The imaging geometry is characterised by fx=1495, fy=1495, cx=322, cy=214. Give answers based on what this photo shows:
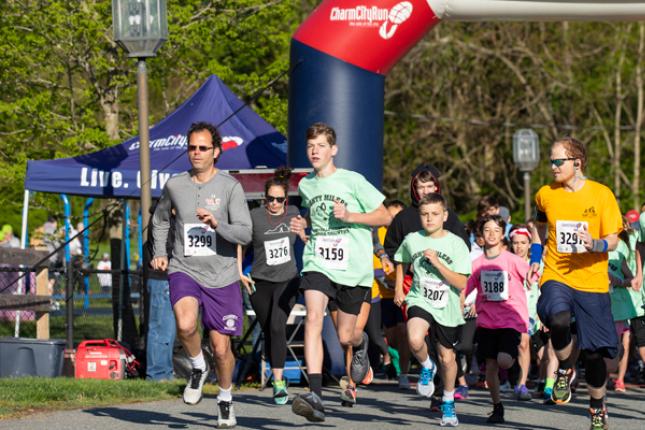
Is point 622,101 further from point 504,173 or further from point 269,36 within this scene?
point 269,36

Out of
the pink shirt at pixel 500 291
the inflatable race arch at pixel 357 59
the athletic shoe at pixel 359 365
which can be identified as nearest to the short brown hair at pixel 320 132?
the athletic shoe at pixel 359 365

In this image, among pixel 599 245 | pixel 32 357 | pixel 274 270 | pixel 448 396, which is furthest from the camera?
pixel 32 357

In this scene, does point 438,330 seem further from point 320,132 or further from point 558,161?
point 320,132

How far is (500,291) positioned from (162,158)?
5417mm

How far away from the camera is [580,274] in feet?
32.7

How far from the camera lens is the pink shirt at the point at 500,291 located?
11.8 m

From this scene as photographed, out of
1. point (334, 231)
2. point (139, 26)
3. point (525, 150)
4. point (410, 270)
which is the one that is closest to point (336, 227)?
point (334, 231)

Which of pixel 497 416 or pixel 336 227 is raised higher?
pixel 336 227

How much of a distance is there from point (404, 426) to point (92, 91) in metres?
13.3

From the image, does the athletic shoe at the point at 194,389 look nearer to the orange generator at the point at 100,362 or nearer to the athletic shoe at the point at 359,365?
the athletic shoe at the point at 359,365

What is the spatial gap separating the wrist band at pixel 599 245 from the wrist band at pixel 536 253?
56cm

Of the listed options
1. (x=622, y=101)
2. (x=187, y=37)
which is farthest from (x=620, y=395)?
(x=622, y=101)

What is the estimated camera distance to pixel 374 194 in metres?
10.7

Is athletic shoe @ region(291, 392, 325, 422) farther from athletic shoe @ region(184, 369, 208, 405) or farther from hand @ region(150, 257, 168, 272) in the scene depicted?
hand @ region(150, 257, 168, 272)
